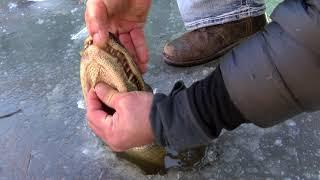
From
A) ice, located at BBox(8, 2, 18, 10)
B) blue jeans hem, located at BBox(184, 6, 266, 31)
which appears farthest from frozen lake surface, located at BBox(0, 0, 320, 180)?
ice, located at BBox(8, 2, 18, 10)

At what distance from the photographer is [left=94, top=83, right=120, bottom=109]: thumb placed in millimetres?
1624

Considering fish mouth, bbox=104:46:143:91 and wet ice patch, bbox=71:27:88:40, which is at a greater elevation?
fish mouth, bbox=104:46:143:91

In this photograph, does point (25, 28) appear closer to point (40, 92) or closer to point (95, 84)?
point (40, 92)

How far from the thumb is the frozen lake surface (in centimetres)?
27

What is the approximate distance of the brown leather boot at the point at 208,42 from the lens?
2.39 m

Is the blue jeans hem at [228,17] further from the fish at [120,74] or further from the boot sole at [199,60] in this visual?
the fish at [120,74]

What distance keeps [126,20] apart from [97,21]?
0.76 ft

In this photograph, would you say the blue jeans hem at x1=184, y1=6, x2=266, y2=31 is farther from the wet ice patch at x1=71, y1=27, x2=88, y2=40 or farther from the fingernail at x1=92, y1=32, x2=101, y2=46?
the fingernail at x1=92, y1=32, x2=101, y2=46

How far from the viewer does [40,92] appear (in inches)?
89.6

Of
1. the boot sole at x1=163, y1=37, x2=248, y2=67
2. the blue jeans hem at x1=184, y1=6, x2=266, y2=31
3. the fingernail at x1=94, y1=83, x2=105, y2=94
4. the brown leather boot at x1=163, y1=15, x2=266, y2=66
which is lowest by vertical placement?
the boot sole at x1=163, y1=37, x2=248, y2=67

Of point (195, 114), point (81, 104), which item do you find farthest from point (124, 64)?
point (195, 114)

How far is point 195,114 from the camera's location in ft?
4.54

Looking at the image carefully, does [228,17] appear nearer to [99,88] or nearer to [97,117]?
[99,88]

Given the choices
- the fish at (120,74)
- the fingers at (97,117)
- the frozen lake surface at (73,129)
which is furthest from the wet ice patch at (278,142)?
the fingers at (97,117)
